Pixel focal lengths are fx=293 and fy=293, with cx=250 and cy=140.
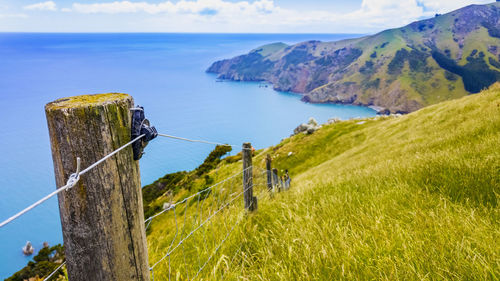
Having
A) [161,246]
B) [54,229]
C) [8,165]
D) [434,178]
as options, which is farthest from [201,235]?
[8,165]

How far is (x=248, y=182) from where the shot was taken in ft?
18.4

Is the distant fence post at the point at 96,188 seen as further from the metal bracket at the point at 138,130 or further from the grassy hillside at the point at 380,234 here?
the grassy hillside at the point at 380,234

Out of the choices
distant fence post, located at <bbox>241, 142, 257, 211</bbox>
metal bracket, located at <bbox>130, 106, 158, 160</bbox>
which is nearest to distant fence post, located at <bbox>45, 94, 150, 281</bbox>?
metal bracket, located at <bbox>130, 106, 158, 160</bbox>

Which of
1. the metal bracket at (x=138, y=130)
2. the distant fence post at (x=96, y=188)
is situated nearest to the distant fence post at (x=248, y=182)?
the distant fence post at (x=96, y=188)

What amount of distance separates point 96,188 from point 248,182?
3.93m

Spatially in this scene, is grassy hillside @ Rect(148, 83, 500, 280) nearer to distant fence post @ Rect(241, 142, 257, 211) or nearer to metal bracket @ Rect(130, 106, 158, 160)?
distant fence post @ Rect(241, 142, 257, 211)

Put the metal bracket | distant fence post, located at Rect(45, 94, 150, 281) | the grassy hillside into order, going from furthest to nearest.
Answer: the grassy hillside < the metal bracket < distant fence post, located at Rect(45, 94, 150, 281)

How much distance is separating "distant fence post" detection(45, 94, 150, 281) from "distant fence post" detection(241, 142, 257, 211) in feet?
10.9

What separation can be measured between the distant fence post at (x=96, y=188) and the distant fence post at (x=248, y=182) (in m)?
3.34

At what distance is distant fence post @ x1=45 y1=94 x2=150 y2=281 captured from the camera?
1.76 metres

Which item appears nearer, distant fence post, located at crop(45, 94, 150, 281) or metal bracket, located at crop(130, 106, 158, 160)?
distant fence post, located at crop(45, 94, 150, 281)

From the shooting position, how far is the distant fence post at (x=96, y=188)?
1.76 m

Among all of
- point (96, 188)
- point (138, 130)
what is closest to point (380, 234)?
point (138, 130)

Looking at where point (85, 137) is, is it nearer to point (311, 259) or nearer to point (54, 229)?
point (311, 259)
